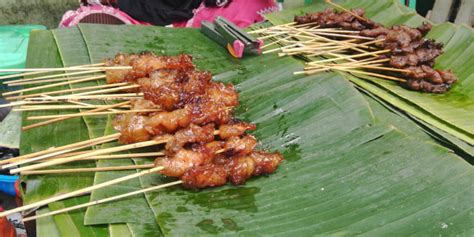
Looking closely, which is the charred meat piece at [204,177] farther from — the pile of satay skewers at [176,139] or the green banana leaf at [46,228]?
the green banana leaf at [46,228]

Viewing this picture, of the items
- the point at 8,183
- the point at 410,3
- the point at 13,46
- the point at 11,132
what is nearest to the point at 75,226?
the point at 8,183

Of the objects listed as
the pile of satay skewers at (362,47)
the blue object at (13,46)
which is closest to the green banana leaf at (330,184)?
the pile of satay skewers at (362,47)

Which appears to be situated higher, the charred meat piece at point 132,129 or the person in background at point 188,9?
the person in background at point 188,9

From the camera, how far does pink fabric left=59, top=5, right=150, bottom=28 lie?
615 centimetres

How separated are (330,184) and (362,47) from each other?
2.60 m

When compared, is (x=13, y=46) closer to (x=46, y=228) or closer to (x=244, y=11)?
(x=244, y=11)

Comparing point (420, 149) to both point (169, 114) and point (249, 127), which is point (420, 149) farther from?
point (169, 114)

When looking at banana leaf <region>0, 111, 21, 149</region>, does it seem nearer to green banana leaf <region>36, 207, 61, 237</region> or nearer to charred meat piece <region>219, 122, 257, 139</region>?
green banana leaf <region>36, 207, 61, 237</region>

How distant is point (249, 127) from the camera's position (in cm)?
332

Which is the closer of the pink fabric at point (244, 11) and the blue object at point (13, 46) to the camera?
the blue object at point (13, 46)

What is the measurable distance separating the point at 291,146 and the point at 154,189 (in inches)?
44.3

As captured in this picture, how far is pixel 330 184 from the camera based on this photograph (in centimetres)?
279

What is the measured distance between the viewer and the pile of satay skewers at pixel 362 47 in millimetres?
4332

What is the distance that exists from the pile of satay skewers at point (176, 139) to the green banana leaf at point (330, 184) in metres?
0.12
